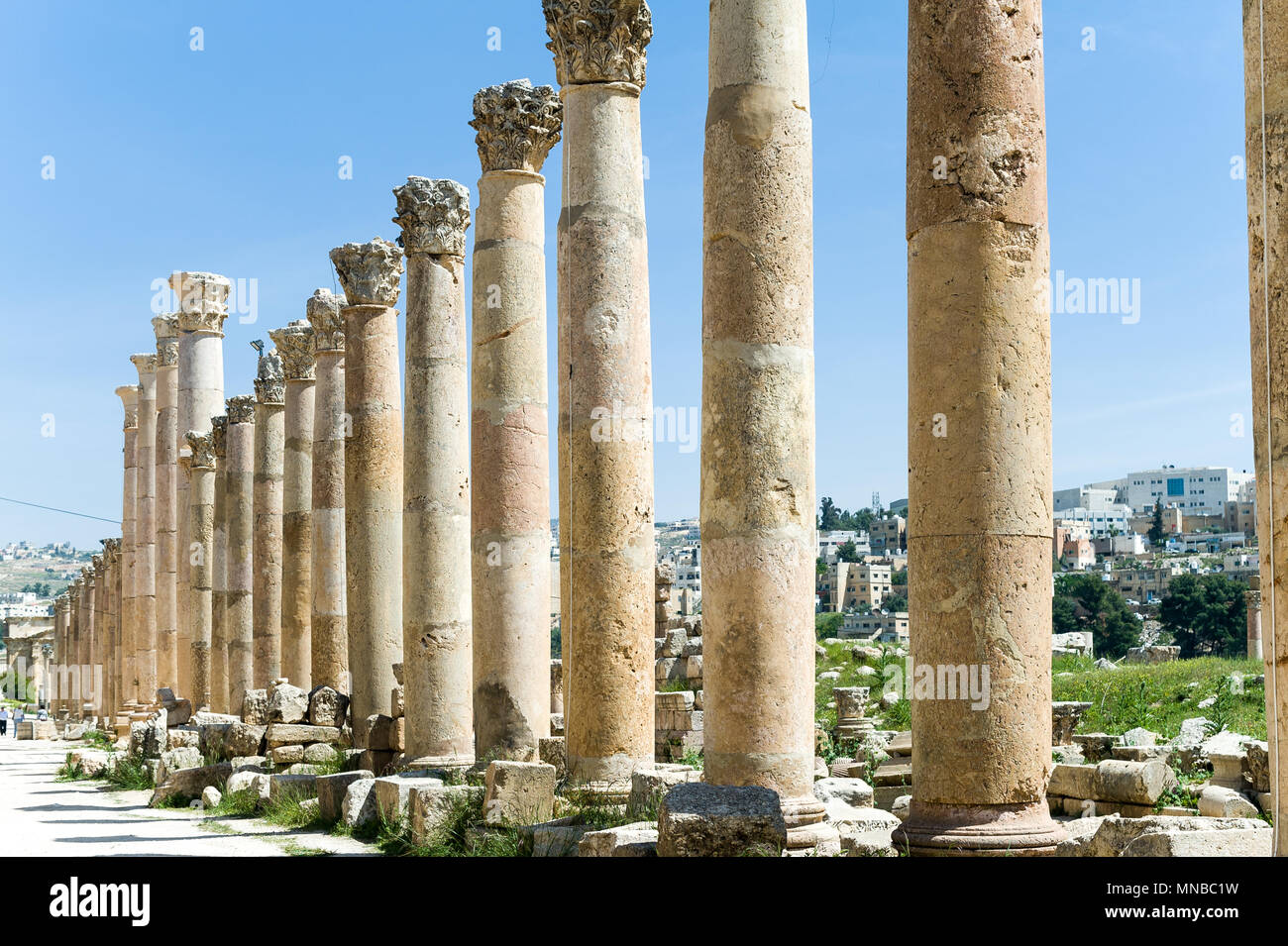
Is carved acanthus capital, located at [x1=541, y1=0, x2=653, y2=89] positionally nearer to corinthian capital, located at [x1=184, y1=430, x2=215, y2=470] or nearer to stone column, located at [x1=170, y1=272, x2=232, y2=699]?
stone column, located at [x1=170, y1=272, x2=232, y2=699]

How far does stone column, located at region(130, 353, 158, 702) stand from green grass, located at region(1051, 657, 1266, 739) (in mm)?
26859

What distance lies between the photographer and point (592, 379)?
16.4 m

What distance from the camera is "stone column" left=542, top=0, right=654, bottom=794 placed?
15.9m

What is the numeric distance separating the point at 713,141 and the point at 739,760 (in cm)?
548

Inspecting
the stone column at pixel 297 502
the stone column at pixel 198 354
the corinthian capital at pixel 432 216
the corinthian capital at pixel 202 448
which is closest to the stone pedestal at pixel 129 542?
the stone column at pixel 198 354

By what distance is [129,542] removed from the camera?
4753 cm

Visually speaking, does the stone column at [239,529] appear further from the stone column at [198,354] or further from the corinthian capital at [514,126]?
the corinthian capital at [514,126]

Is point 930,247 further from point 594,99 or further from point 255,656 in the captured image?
point 255,656

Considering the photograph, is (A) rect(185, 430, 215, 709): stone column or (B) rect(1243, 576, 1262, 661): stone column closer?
(B) rect(1243, 576, 1262, 661): stone column

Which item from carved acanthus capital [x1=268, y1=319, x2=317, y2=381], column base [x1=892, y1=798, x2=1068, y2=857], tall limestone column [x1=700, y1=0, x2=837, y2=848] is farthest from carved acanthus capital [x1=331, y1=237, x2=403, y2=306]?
column base [x1=892, y1=798, x2=1068, y2=857]

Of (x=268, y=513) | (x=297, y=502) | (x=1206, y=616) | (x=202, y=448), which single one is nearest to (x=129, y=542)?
(x=202, y=448)

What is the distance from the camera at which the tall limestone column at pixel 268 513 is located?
33281 millimetres

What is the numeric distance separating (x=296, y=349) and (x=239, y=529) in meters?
6.84

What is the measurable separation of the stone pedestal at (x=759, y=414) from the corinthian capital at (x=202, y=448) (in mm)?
28055
